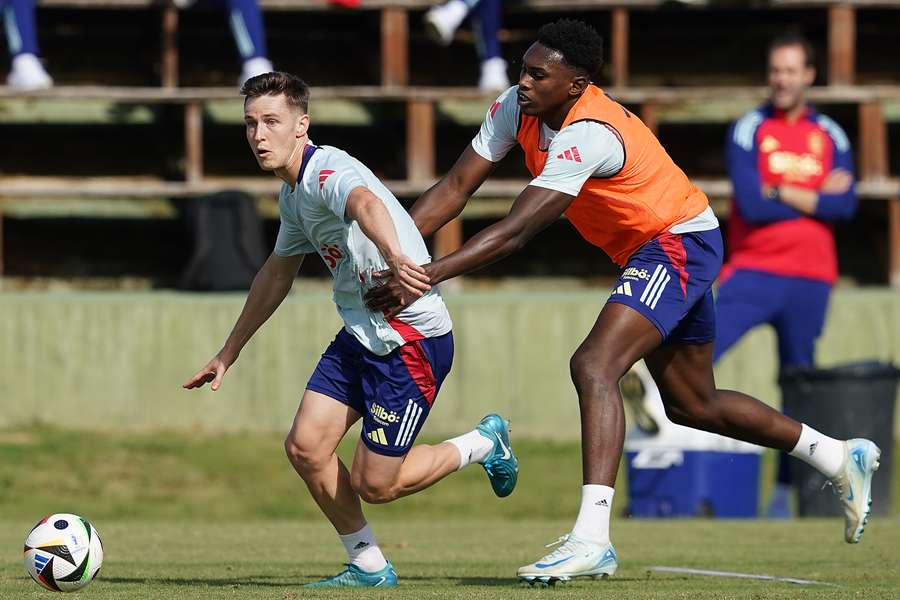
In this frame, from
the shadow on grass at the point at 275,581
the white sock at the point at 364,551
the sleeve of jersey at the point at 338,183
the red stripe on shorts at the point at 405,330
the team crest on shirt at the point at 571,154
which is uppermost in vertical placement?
the team crest on shirt at the point at 571,154

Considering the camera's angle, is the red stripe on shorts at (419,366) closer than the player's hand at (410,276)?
No

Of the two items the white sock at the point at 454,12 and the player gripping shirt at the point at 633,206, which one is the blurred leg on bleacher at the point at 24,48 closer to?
the white sock at the point at 454,12

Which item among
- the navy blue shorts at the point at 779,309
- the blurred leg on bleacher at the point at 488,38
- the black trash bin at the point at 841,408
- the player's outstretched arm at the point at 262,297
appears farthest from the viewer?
the blurred leg on bleacher at the point at 488,38

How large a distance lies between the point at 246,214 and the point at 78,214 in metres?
2.40

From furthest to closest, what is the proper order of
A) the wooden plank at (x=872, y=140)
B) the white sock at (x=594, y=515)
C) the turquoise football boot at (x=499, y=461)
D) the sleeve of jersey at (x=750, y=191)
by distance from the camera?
1. the wooden plank at (x=872, y=140)
2. the sleeve of jersey at (x=750, y=191)
3. the turquoise football boot at (x=499, y=461)
4. the white sock at (x=594, y=515)

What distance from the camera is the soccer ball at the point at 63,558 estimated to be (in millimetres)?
6391

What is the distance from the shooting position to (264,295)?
723cm

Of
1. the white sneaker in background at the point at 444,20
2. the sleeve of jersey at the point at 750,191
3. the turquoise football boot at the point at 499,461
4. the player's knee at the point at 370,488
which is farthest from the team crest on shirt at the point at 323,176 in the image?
the white sneaker in background at the point at 444,20

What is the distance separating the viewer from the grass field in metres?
6.65

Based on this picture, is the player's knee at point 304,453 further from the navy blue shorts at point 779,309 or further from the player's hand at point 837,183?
the player's hand at point 837,183

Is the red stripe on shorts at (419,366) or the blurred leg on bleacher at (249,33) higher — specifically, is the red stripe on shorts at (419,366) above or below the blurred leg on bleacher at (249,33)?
below

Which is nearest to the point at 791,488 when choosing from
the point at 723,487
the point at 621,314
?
the point at 723,487

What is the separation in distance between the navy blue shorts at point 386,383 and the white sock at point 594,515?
2.59ft

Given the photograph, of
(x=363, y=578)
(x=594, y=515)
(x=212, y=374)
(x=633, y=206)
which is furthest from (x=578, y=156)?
(x=363, y=578)
